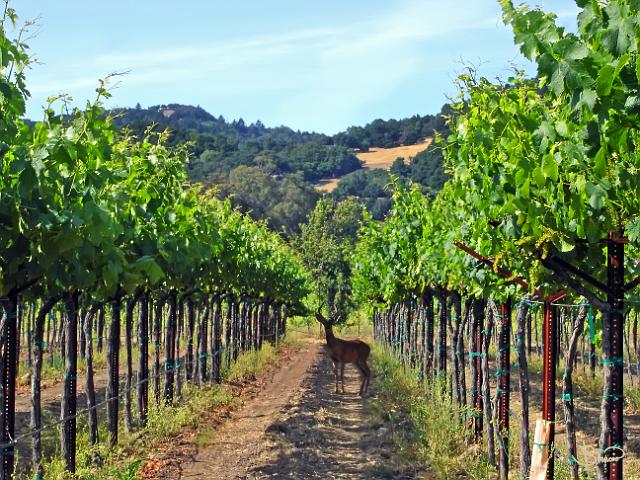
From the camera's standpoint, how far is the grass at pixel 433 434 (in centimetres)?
1167

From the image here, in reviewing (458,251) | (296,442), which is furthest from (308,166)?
(458,251)

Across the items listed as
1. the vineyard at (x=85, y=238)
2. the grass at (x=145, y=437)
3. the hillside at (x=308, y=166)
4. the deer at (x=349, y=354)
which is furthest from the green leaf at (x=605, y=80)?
the hillside at (x=308, y=166)

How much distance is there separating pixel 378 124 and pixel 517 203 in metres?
186

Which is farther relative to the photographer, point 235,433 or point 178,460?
point 235,433

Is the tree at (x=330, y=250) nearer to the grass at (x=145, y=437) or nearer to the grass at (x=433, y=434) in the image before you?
the grass at (x=145, y=437)

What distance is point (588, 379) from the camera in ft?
72.9

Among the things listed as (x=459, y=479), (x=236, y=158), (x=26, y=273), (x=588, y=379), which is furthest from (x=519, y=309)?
(x=236, y=158)

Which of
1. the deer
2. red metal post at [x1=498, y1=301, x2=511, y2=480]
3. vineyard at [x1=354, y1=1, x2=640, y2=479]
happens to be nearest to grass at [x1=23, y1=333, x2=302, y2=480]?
the deer

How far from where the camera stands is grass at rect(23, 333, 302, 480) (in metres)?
10.3

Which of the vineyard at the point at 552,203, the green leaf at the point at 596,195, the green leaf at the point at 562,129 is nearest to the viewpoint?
the vineyard at the point at 552,203

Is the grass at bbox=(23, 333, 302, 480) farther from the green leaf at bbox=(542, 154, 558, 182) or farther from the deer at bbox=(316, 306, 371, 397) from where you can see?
the green leaf at bbox=(542, 154, 558, 182)

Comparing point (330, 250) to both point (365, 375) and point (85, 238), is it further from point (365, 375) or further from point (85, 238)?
point (85, 238)

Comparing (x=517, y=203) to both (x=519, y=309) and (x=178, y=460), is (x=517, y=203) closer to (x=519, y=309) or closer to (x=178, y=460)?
(x=519, y=309)

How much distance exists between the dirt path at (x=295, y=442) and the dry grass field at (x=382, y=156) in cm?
12807
